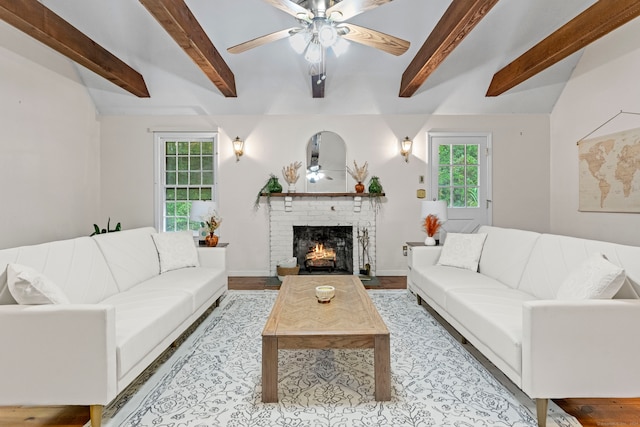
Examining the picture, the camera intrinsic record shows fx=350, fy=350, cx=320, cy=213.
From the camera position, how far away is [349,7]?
2.48 m

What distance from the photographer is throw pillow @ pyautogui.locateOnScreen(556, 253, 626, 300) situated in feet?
6.21

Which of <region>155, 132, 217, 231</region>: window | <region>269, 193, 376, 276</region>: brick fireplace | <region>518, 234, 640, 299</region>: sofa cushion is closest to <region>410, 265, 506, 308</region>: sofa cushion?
<region>518, 234, 640, 299</region>: sofa cushion

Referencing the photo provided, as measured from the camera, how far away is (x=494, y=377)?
7.56 ft

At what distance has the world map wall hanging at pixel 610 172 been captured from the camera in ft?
13.7

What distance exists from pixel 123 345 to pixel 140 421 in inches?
16.1

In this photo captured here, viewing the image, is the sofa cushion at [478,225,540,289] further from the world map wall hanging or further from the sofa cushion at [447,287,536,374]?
the world map wall hanging

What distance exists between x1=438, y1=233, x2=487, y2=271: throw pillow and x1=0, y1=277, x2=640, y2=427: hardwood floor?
5.83ft

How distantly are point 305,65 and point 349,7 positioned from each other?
2524 mm

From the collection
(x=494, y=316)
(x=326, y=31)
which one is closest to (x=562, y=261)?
(x=494, y=316)

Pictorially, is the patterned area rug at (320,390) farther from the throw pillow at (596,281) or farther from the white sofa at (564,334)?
the throw pillow at (596,281)

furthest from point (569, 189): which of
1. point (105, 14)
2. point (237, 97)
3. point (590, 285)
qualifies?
point (105, 14)

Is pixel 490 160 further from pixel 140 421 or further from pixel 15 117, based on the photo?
pixel 15 117

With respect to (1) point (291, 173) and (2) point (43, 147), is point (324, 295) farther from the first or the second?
(2) point (43, 147)

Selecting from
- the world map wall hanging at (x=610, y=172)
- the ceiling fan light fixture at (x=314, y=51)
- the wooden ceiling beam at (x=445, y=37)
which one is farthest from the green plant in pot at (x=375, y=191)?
the world map wall hanging at (x=610, y=172)
